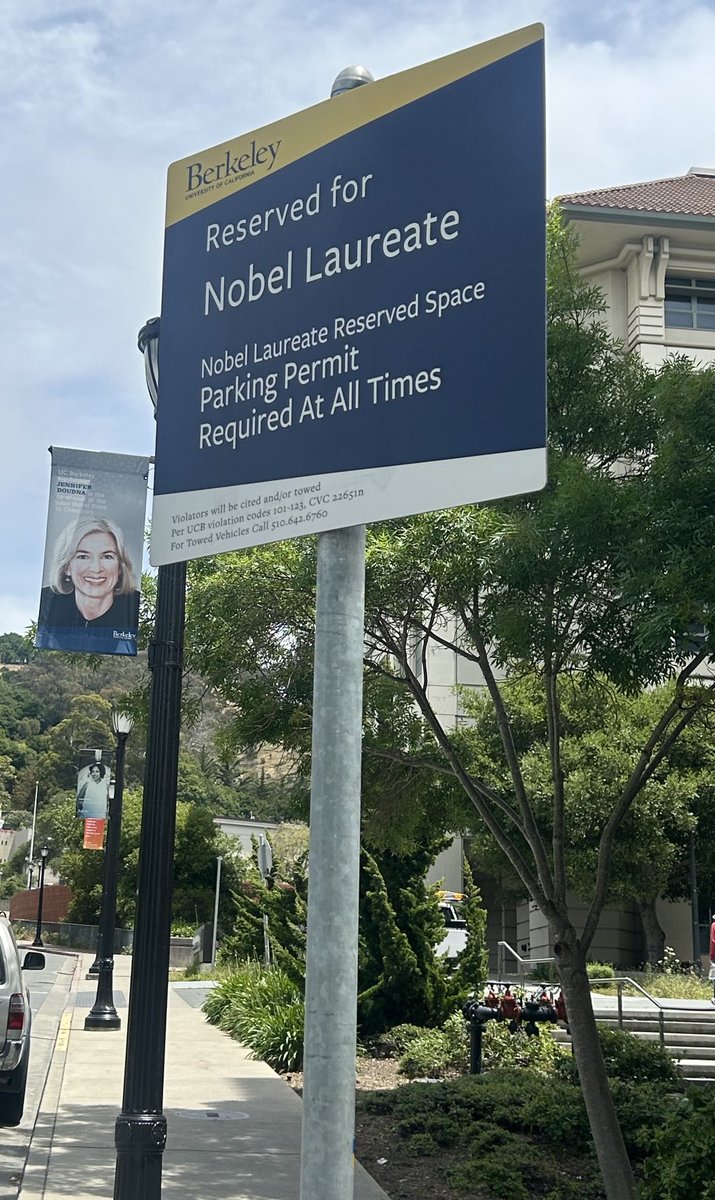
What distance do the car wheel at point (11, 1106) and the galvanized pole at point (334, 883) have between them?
931 cm

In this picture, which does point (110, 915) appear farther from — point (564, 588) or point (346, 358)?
point (346, 358)

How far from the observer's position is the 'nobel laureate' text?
3.53m

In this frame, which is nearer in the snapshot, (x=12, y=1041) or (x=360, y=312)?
(x=360, y=312)

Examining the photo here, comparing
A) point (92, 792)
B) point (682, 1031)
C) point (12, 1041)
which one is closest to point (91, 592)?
point (12, 1041)

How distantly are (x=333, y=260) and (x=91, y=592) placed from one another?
199 inches

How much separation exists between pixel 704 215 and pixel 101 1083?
31.0 meters

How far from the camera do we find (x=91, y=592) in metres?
8.43

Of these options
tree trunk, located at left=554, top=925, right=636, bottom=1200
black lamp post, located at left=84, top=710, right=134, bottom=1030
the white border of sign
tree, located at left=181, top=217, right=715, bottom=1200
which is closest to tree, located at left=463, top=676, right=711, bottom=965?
black lamp post, located at left=84, top=710, right=134, bottom=1030

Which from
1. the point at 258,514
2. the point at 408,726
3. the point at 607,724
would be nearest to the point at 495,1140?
the point at 408,726

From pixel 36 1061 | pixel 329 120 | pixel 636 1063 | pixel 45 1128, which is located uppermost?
pixel 329 120

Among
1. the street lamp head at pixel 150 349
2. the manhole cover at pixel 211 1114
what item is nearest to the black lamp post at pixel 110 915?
the manhole cover at pixel 211 1114

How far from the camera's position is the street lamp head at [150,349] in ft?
21.0

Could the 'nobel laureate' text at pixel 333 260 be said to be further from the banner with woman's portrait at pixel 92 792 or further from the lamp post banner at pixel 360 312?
the banner with woman's portrait at pixel 92 792

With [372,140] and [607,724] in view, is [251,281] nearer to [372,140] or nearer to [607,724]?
[372,140]
